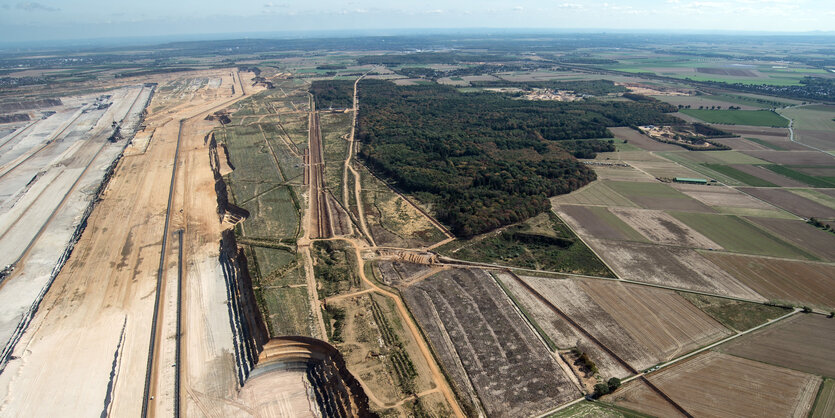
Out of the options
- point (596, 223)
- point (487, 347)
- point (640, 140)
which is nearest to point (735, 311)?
point (596, 223)

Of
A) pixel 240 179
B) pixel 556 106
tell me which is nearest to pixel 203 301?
pixel 240 179

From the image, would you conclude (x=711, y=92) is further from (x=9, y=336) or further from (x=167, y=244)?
(x=9, y=336)

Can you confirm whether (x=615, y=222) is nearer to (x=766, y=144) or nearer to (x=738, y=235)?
(x=738, y=235)

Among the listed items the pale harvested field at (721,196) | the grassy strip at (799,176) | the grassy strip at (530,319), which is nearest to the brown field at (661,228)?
the pale harvested field at (721,196)

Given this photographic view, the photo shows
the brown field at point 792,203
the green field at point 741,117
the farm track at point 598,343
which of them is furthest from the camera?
the green field at point 741,117

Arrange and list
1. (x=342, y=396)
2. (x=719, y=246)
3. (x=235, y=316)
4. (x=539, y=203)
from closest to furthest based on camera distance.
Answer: (x=342, y=396) < (x=235, y=316) < (x=719, y=246) < (x=539, y=203)

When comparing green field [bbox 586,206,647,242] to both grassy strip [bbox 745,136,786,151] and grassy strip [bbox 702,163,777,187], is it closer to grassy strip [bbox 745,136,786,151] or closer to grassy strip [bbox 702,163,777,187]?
grassy strip [bbox 702,163,777,187]

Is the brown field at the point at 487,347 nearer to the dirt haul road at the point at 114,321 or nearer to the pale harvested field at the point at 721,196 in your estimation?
the dirt haul road at the point at 114,321
